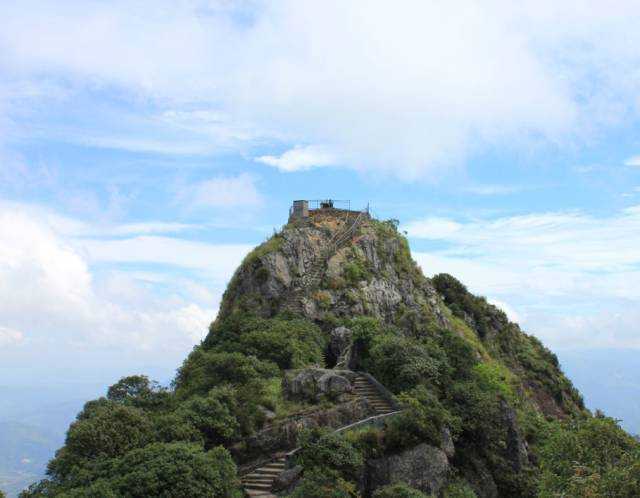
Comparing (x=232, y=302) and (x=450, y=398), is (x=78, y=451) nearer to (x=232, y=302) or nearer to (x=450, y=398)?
(x=450, y=398)

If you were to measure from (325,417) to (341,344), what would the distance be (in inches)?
390

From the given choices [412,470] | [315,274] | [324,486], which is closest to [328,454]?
[324,486]

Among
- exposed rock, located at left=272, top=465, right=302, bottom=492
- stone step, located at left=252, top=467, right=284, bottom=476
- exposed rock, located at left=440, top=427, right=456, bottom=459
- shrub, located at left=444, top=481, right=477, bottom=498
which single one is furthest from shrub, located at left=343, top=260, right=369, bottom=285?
exposed rock, located at left=272, top=465, right=302, bottom=492

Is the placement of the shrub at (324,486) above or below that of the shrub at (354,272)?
below

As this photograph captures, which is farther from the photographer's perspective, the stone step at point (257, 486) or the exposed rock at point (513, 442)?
the exposed rock at point (513, 442)

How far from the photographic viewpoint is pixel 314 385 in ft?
95.9

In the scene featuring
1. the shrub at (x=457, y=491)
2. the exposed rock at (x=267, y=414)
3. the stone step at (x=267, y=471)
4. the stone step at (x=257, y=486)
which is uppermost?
the exposed rock at (x=267, y=414)

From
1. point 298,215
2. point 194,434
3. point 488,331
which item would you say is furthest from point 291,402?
point 488,331

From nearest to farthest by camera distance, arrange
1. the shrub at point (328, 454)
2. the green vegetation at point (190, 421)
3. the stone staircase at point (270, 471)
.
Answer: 1. the green vegetation at point (190, 421)
2. the shrub at point (328, 454)
3. the stone staircase at point (270, 471)

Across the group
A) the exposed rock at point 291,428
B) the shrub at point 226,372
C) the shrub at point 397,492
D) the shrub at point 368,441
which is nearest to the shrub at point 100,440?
the exposed rock at point 291,428

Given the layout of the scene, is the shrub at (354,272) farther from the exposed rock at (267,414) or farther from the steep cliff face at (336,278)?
the exposed rock at (267,414)

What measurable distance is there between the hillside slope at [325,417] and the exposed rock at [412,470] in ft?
0.15

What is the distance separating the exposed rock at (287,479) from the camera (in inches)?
878

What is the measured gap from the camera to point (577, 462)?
2247 cm
